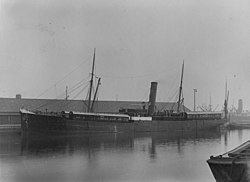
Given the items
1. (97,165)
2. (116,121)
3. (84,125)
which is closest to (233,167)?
(97,165)

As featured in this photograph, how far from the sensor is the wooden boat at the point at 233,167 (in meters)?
11.4

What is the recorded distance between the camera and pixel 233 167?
11.4 metres

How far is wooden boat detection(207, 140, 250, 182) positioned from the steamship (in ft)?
86.9

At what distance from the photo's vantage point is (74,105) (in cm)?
5734

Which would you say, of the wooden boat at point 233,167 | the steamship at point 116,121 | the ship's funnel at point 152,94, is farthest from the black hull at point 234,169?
the ship's funnel at point 152,94

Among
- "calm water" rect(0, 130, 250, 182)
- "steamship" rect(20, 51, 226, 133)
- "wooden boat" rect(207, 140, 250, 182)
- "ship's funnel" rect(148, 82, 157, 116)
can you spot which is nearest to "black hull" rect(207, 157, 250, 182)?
"wooden boat" rect(207, 140, 250, 182)

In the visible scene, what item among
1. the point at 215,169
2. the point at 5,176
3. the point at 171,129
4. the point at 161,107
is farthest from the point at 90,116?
the point at 161,107

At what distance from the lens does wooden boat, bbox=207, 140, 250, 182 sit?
1137 cm

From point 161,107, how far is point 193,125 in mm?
20159

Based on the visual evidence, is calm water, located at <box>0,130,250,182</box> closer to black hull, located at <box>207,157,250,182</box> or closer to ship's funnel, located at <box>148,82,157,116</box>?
black hull, located at <box>207,157,250,182</box>

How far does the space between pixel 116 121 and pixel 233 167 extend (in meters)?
29.6

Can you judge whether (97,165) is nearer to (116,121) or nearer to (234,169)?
(234,169)

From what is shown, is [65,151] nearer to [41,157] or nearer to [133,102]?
[41,157]

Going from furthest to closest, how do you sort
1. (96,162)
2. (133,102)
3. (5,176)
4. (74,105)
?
1. (133,102)
2. (74,105)
3. (96,162)
4. (5,176)
